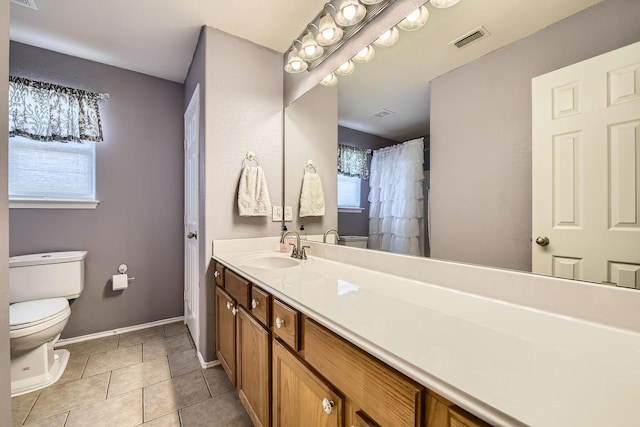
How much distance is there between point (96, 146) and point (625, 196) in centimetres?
311

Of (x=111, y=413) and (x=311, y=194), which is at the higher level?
(x=311, y=194)

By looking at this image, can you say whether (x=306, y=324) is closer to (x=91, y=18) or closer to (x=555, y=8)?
(x=555, y=8)

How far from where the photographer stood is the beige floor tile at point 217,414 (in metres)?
1.35

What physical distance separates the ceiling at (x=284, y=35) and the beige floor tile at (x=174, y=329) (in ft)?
7.48

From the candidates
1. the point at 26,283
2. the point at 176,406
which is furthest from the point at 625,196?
the point at 26,283

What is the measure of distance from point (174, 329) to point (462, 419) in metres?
2.65

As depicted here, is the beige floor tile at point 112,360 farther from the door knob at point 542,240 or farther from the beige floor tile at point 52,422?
the door knob at point 542,240

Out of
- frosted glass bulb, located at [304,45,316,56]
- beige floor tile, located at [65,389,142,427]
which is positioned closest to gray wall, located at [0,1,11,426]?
beige floor tile, located at [65,389,142,427]

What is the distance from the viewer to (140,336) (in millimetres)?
2281

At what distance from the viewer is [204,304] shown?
1.86 m

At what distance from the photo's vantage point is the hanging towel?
1.80 metres

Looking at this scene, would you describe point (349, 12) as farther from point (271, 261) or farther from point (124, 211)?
point (124, 211)

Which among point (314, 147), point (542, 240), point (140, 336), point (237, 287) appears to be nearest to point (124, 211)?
point (140, 336)

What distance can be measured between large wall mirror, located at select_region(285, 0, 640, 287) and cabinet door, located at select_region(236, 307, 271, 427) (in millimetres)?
778
